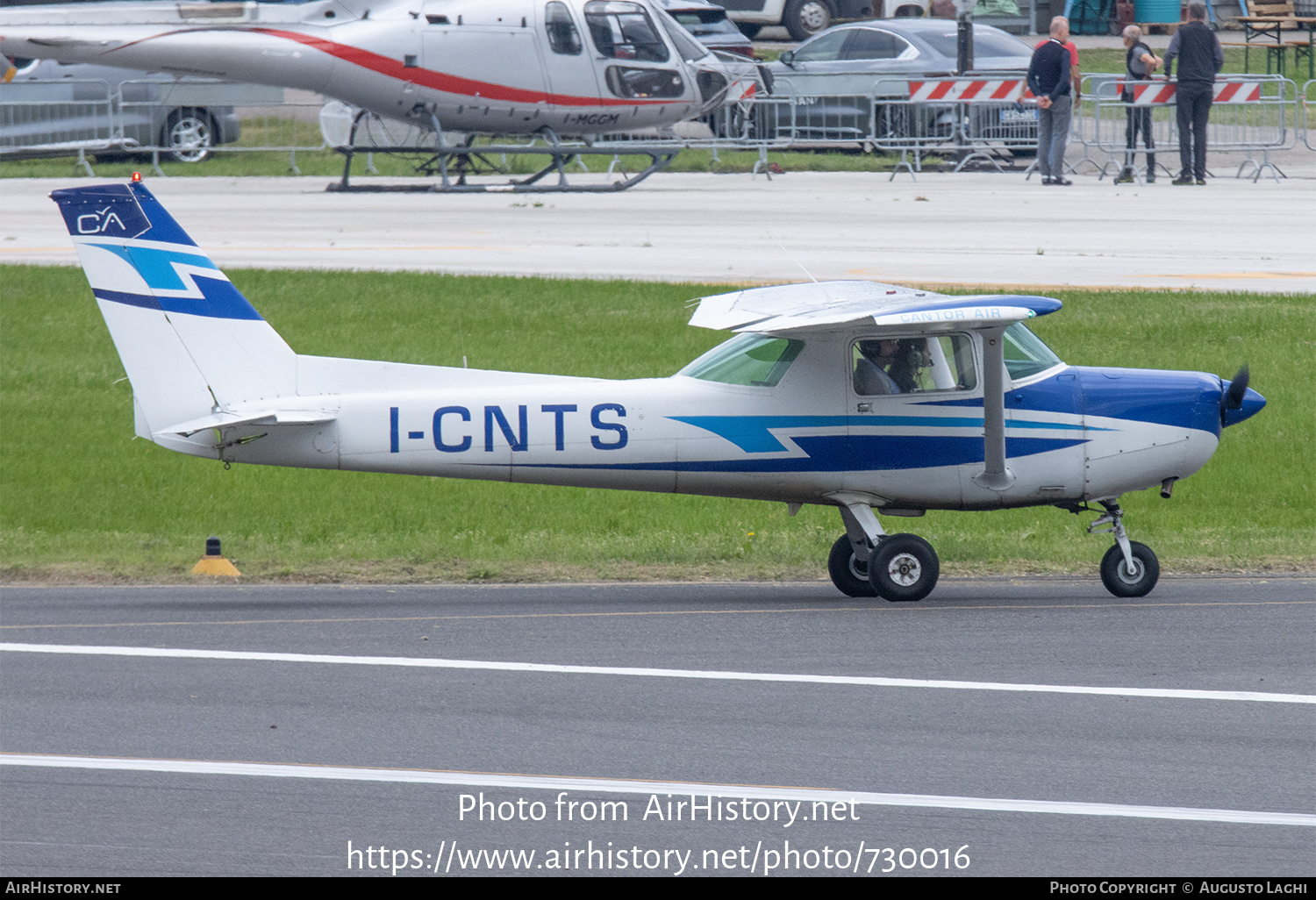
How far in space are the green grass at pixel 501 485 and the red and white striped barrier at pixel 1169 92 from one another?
777 cm

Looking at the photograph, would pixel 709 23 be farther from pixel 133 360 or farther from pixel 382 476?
pixel 133 360

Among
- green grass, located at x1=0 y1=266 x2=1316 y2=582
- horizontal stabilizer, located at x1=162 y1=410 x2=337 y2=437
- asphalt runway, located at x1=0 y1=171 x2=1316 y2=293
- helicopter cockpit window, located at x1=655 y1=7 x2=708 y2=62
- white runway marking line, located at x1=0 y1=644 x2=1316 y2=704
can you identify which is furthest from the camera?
helicopter cockpit window, located at x1=655 y1=7 x2=708 y2=62

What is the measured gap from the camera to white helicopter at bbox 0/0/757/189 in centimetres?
2512

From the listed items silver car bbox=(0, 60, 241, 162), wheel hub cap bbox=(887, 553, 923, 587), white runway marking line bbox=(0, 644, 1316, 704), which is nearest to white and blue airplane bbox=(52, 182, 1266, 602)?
wheel hub cap bbox=(887, 553, 923, 587)

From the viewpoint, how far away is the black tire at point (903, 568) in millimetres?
9648

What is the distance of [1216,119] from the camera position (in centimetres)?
2925

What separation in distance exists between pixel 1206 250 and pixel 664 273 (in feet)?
21.9

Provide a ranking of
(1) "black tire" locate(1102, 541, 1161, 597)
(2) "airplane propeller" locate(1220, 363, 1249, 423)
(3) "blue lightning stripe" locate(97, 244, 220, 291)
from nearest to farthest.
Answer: (3) "blue lightning stripe" locate(97, 244, 220, 291) → (2) "airplane propeller" locate(1220, 363, 1249, 423) → (1) "black tire" locate(1102, 541, 1161, 597)

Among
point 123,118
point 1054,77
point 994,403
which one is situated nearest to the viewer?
point 994,403

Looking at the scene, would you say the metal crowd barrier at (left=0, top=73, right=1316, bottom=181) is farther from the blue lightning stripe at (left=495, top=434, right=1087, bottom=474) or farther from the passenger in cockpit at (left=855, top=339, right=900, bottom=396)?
the blue lightning stripe at (left=495, top=434, right=1087, bottom=474)

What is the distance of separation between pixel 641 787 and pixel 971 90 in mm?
22381

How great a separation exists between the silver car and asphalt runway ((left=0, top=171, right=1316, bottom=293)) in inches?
49.2

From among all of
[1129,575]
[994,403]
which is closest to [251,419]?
[994,403]

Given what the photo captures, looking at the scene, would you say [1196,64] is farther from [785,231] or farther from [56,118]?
[56,118]
